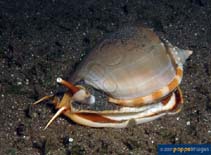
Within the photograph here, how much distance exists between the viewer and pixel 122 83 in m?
2.88

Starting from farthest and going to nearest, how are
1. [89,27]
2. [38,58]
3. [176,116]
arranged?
1. [89,27]
2. [38,58]
3. [176,116]

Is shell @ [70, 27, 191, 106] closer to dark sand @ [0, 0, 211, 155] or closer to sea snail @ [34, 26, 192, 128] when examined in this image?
sea snail @ [34, 26, 192, 128]

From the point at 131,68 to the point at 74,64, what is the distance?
0.81 meters

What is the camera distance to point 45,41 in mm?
3844

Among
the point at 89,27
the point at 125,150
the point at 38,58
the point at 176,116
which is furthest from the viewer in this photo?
the point at 89,27

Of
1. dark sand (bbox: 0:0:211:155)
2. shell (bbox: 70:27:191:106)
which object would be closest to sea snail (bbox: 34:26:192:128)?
shell (bbox: 70:27:191:106)

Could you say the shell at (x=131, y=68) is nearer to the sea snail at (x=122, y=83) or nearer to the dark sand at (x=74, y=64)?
the sea snail at (x=122, y=83)

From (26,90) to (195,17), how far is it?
199 centimetres

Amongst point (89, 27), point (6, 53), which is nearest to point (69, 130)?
point (6, 53)

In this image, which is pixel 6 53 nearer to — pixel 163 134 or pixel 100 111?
pixel 100 111

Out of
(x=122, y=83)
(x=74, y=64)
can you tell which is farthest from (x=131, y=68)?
(x=74, y=64)

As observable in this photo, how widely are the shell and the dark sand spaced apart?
11.3 inches

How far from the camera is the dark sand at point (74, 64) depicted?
2908 millimetres

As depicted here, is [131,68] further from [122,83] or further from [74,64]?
[74,64]
